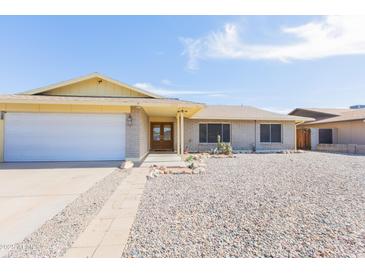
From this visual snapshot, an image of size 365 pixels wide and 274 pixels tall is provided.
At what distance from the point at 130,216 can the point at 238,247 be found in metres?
1.90

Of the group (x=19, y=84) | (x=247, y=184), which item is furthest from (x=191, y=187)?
(x=19, y=84)

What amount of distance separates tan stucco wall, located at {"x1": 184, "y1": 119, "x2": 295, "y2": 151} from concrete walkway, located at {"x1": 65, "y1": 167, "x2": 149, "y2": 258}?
1113 cm

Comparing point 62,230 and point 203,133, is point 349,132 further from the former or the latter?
point 62,230

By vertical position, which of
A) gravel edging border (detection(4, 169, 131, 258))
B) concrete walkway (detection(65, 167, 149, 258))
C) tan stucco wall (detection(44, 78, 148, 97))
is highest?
tan stucco wall (detection(44, 78, 148, 97))

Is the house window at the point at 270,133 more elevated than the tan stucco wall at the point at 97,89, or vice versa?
the tan stucco wall at the point at 97,89

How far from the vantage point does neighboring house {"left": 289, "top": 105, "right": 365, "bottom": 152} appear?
57.1ft

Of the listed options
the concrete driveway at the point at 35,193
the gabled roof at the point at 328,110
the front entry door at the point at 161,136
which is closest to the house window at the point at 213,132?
the front entry door at the point at 161,136

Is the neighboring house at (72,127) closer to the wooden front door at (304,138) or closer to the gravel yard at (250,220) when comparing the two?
the gravel yard at (250,220)

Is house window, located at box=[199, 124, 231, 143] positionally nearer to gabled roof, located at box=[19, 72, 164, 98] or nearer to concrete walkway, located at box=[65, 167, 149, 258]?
gabled roof, located at box=[19, 72, 164, 98]

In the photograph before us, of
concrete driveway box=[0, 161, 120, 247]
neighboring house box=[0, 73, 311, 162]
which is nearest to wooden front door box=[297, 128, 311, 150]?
neighboring house box=[0, 73, 311, 162]

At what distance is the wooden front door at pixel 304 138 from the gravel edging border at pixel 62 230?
68.2 feet

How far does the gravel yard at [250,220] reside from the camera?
8.20ft

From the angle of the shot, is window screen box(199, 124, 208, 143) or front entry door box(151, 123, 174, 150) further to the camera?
front entry door box(151, 123, 174, 150)
